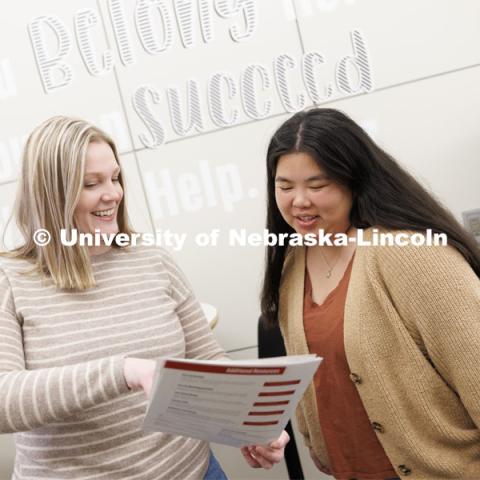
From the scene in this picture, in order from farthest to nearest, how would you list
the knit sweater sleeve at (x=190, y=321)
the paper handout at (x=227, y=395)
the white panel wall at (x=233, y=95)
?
1. the white panel wall at (x=233, y=95)
2. the knit sweater sleeve at (x=190, y=321)
3. the paper handout at (x=227, y=395)

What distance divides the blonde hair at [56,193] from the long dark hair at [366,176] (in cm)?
42

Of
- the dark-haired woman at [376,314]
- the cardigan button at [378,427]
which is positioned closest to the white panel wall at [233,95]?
the dark-haired woman at [376,314]

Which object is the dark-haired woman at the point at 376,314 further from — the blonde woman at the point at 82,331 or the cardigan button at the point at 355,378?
the blonde woman at the point at 82,331

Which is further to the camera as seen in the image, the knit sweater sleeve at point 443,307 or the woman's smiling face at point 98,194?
the woman's smiling face at point 98,194

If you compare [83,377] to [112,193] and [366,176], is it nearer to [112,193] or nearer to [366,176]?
[112,193]

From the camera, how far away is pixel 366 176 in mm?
1133

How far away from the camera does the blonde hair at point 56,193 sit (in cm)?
106

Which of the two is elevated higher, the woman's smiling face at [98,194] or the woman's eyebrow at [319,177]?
the woman's smiling face at [98,194]

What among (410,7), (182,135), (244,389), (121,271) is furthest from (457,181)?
(244,389)

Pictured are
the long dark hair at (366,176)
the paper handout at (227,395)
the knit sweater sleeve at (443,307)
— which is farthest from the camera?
the long dark hair at (366,176)

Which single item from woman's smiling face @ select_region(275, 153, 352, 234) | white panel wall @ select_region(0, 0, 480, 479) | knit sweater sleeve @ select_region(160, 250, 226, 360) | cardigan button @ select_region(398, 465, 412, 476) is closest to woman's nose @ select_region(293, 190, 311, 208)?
woman's smiling face @ select_region(275, 153, 352, 234)

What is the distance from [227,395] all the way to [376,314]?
428mm

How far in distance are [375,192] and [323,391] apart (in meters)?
0.44

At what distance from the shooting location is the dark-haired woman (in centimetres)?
100
